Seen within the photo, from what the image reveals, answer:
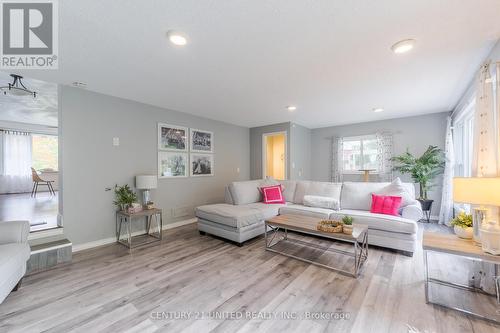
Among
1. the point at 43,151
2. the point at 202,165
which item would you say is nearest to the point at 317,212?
the point at 202,165

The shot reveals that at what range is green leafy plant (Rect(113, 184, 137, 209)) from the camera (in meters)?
3.30

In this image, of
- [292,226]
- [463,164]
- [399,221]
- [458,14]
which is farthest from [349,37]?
[463,164]

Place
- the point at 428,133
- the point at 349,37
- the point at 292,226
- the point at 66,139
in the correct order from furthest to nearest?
the point at 428,133, the point at 66,139, the point at 292,226, the point at 349,37

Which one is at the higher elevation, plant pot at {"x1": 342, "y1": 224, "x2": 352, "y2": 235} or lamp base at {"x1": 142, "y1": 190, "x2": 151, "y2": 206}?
lamp base at {"x1": 142, "y1": 190, "x2": 151, "y2": 206}

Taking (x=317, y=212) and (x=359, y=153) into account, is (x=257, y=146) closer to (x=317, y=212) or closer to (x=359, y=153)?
(x=359, y=153)

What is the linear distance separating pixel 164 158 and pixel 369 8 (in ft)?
12.5

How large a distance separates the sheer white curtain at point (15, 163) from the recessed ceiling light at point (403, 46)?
10.3m

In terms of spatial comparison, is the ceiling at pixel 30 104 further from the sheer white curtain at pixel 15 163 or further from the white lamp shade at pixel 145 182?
the white lamp shade at pixel 145 182

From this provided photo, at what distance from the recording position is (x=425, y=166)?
4445 millimetres

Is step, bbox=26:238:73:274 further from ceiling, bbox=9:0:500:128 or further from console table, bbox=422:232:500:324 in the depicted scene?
console table, bbox=422:232:500:324

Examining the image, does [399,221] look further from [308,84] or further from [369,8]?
[369,8]

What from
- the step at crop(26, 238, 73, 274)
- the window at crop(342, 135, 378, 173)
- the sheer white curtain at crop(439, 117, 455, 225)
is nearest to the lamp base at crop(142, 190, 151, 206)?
the step at crop(26, 238, 73, 274)

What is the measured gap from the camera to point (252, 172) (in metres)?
6.12

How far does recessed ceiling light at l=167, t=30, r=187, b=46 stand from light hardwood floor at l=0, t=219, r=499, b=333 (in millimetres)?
2396
